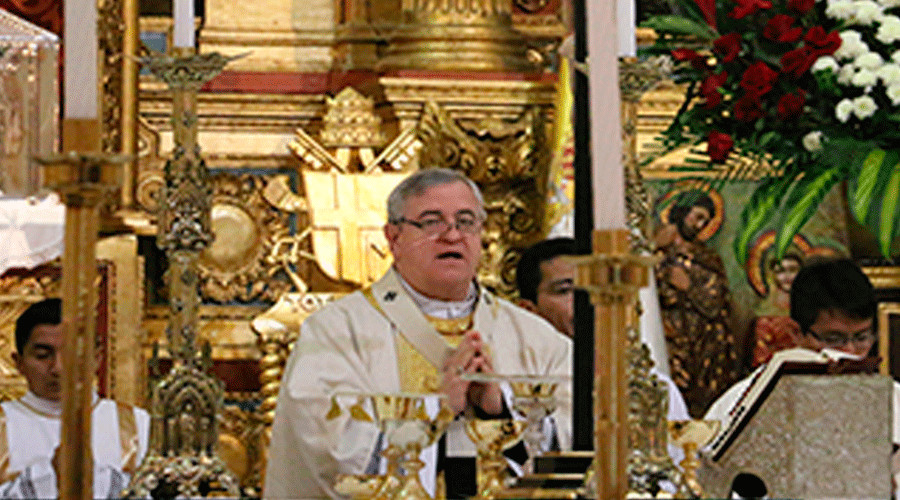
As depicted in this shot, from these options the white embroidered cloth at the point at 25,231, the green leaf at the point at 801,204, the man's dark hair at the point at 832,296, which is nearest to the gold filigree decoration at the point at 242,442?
the white embroidered cloth at the point at 25,231

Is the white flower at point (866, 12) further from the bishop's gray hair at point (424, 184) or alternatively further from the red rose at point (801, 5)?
the bishop's gray hair at point (424, 184)

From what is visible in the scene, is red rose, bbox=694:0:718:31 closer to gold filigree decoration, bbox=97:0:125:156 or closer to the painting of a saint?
the painting of a saint

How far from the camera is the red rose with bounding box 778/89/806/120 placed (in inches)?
135

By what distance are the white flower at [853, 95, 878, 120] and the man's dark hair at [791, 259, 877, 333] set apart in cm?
158

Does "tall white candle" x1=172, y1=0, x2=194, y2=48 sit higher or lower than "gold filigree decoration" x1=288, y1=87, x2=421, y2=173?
lower

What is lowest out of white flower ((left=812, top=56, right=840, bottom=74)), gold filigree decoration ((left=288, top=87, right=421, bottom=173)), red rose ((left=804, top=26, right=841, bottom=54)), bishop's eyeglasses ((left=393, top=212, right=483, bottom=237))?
bishop's eyeglasses ((left=393, top=212, right=483, bottom=237))

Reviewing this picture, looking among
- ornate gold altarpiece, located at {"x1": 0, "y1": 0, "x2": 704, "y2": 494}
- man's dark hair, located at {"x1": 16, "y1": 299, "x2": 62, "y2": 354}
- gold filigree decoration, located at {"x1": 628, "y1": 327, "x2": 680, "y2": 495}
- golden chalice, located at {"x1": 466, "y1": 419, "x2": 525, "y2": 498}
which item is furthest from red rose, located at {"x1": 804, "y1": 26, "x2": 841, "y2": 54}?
ornate gold altarpiece, located at {"x1": 0, "y1": 0, "x2": 704, "y2": 494}

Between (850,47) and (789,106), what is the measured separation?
22 cm

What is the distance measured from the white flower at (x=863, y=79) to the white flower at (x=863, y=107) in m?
0.03

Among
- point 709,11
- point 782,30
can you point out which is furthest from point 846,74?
point 709,11

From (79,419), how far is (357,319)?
2.89 metres

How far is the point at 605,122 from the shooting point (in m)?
2.01

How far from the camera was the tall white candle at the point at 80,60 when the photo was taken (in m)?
1.99

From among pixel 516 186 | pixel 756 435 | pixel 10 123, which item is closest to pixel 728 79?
pixel 756 435
